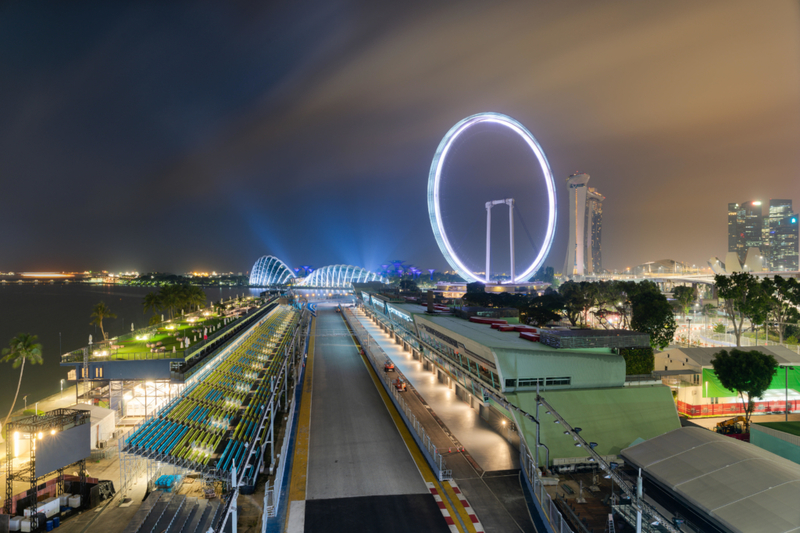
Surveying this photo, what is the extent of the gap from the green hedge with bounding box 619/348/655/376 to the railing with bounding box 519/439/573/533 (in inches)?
303

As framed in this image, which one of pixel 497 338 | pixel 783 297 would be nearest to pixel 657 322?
pixel 497 338

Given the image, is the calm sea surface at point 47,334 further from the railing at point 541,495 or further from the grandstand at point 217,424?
the railing at point 541,495

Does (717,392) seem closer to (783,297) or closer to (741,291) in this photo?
(741,291)

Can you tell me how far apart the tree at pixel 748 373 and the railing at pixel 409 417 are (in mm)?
17942

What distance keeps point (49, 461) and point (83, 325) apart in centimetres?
9575

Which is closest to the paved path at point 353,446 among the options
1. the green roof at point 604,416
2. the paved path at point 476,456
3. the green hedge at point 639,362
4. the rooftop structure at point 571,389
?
the paved path at point 476,456

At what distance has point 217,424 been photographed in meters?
21.6

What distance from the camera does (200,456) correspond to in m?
18.0

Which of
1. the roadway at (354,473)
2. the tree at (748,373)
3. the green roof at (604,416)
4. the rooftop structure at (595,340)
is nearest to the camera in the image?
the roadway at (354,473)

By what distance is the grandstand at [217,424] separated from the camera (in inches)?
685

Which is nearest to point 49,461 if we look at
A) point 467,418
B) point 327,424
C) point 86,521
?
point 86,521

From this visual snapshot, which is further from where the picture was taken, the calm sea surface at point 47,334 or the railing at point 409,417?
the calm sea surface at point 47,334

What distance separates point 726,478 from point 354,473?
40.9 ft

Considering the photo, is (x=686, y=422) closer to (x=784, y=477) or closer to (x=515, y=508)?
(x=784, y=477)
